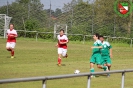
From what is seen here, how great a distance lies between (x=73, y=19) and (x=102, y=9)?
5.16m

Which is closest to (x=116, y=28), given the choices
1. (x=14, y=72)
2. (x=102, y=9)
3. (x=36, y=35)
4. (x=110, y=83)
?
(x=102, y=9)

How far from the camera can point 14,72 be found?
17.2 m

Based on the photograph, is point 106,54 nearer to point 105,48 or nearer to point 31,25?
point 105,48

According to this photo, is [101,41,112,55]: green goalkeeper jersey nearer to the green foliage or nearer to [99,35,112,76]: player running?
[99,35,112,76]: player running

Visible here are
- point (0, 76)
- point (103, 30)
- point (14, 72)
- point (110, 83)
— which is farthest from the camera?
point (103, 30)

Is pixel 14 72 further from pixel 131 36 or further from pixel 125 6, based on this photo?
pixel 125 6

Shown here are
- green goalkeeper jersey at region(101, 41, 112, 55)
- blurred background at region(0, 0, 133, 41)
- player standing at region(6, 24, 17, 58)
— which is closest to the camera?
green goalkeeper jersey at region(101, 41, 112, 55)

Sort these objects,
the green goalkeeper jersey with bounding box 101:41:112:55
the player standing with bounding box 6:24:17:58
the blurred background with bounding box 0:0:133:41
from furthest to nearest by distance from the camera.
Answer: the blurred background with bounding box 0:0:133:41 → the player standing with bounding box 6:24:17:58 → the green goalkeeper jersey with bounding box 101:41:112:55

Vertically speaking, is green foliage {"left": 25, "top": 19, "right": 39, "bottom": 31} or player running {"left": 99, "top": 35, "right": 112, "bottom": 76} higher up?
green foliage {"left": 25, "top": 19, "right": 39, "bottom": 31}

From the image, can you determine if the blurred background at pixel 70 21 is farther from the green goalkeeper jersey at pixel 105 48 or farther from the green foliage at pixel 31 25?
the green goalkeeper jersey at pixel 105 48

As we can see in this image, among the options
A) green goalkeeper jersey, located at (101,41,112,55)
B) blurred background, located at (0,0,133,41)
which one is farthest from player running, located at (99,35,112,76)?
blurred background, located at (0,0,133,41)

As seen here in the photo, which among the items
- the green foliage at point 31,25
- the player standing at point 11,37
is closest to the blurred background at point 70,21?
the green foliage at point 31,25

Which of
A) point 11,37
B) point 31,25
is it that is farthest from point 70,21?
point 11,37

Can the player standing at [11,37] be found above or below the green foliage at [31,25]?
below
